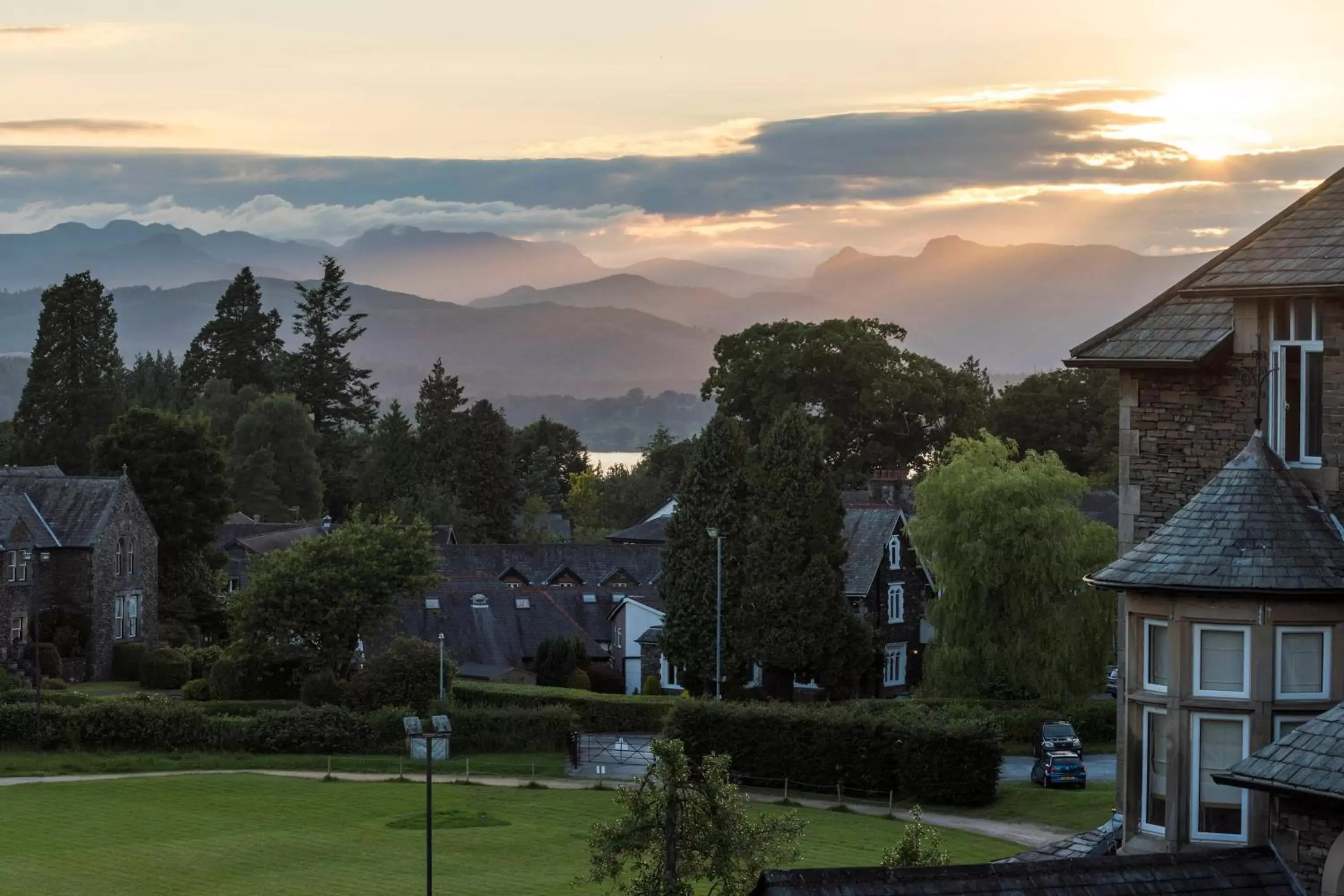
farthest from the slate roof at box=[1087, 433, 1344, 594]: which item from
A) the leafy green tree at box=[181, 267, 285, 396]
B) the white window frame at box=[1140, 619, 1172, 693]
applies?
the leafy green tree at box=[181, 267, 285, 396]

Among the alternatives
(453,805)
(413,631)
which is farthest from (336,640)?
(453,805)

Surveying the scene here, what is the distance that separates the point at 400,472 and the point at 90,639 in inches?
2032

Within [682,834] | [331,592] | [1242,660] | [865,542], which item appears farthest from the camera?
[865,542]

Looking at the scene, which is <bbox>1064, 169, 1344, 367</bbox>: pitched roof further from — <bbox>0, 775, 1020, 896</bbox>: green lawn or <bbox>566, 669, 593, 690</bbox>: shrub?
<bbox>566, 669, 593, 690</bbox>: shrub

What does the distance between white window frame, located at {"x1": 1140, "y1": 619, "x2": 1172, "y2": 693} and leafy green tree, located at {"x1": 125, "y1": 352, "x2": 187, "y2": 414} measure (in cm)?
12277

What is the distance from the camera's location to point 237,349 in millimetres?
152375

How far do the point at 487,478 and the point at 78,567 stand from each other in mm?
50312

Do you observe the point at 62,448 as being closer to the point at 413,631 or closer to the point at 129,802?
the point at 413,631

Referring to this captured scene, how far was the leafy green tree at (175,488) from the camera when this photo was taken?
89625 mm

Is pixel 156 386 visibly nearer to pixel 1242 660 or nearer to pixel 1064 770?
pixel 1064 770

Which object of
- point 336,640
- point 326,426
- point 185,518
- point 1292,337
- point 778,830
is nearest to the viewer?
point 1292,337

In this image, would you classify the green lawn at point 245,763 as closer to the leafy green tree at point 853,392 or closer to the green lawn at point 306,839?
the green lawn at point 306,839

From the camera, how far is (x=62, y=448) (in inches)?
4508

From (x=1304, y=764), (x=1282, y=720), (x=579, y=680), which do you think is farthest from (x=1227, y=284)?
(x=579, y=680)
